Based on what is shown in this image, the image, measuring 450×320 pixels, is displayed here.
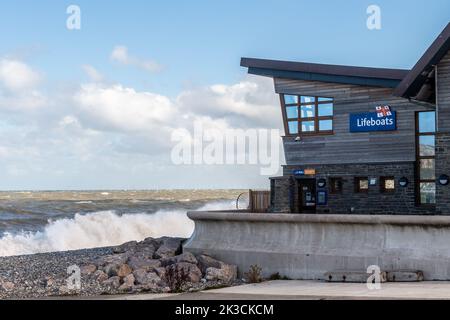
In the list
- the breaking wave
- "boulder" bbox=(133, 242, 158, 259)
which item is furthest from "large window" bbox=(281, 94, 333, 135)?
the breaking wave

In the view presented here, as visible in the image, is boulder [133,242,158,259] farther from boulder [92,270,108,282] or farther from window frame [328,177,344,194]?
window frame [328,177,344,194]

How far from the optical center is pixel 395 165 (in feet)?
85.3

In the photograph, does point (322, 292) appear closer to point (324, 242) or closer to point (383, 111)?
point (324, 242)

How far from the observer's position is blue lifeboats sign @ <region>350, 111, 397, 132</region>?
26.1 m

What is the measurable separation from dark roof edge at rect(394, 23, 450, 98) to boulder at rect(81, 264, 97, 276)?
11.2 metres

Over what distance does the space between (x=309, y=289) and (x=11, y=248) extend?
30.3 m

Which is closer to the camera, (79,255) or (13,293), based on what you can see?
(13,293)

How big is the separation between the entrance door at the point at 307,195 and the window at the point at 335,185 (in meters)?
0.90

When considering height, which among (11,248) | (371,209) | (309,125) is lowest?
(11,248)

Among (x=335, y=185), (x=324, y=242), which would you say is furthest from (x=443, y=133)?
(x=335, y=185)

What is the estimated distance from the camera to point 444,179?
20.8m

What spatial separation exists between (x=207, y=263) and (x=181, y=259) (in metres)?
0.80
